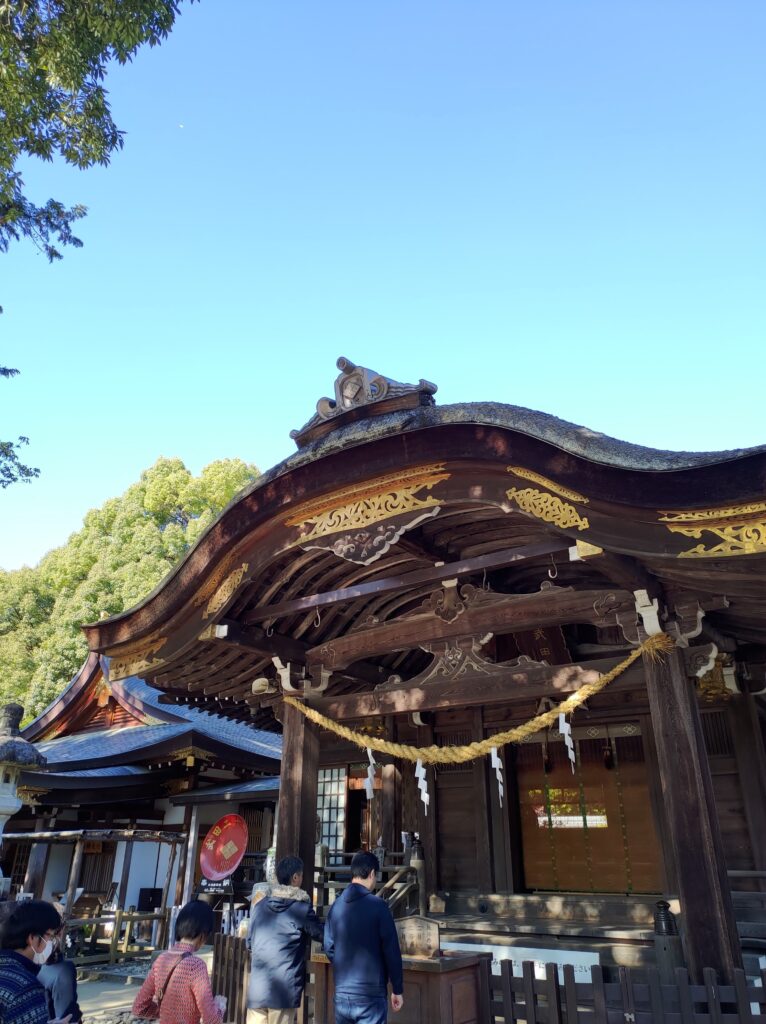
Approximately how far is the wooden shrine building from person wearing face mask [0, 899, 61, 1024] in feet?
39.0

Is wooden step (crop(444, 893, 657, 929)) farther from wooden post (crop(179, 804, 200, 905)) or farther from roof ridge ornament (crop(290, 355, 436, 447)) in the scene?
wooden post (crop(179, 804, 200, 905))

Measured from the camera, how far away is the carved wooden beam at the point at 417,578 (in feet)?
19.7

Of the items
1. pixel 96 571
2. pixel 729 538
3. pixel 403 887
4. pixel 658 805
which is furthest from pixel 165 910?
pixel 96 571

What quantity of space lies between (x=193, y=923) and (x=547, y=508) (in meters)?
3.57

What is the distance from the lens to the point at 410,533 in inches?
258

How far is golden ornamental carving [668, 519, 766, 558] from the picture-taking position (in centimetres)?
446

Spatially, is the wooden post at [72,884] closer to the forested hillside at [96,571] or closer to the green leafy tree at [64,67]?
the green leafy tree at [64,67]

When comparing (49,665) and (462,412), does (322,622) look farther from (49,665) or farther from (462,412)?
(49,665)

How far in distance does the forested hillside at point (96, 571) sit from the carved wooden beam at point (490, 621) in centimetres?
2257

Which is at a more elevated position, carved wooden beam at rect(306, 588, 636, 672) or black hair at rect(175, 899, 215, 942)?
carved wooden beam at rect(306, 588, 636, 672)

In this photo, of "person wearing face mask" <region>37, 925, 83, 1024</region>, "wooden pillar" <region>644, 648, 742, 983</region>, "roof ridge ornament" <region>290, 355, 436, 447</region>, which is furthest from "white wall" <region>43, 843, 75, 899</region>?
"wooden pillar" <region>644, 648, 742, 983</region>

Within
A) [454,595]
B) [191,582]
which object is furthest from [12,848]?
[454,595]

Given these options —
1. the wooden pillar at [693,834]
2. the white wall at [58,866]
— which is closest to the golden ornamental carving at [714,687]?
the wooden pillar at [693,834]

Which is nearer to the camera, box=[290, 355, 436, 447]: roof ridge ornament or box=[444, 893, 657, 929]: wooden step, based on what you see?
box=[290, 355, 436, 447]: roof ridge ornament
